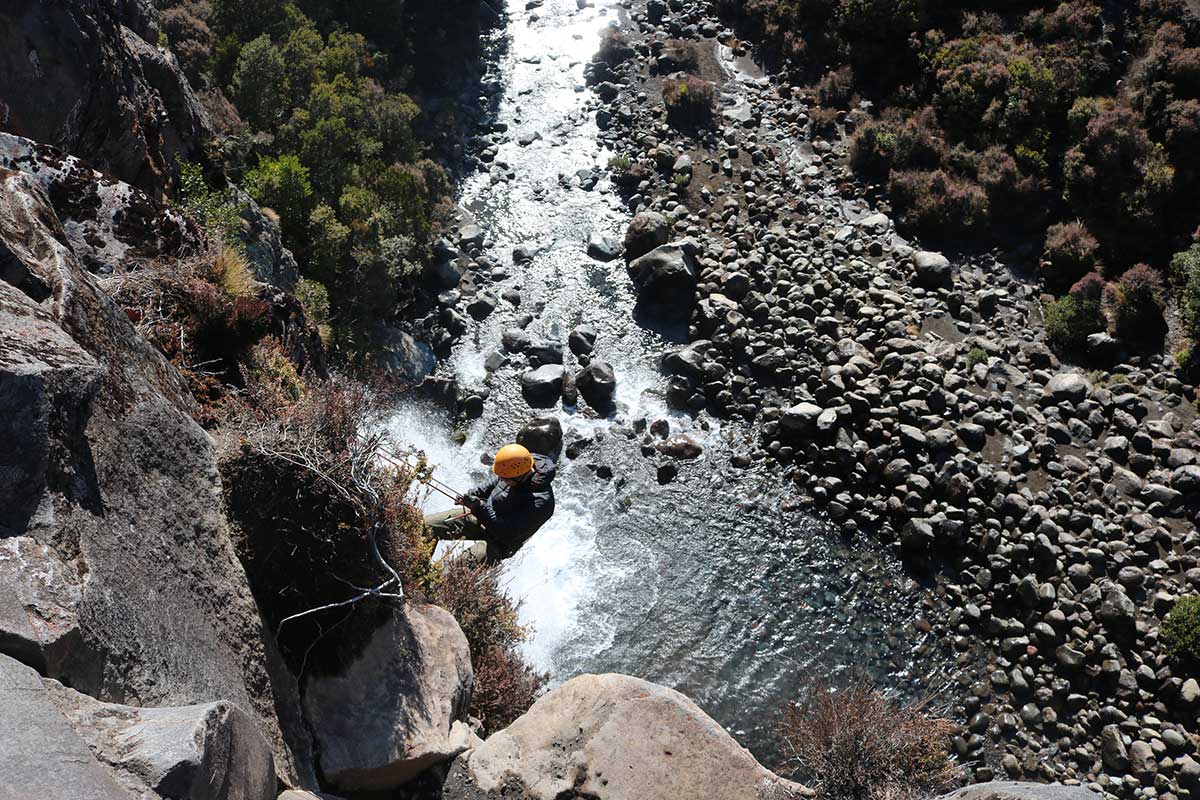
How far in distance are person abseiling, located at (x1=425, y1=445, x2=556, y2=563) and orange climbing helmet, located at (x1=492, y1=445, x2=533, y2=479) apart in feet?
0.06

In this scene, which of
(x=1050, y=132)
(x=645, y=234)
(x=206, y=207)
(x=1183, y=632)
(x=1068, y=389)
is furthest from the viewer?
(x=1050, y=132)

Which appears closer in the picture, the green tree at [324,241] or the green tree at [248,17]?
the green tree at [324,241]

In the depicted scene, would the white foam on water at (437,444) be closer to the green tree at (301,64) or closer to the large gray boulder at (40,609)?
the green tree at (301,64)

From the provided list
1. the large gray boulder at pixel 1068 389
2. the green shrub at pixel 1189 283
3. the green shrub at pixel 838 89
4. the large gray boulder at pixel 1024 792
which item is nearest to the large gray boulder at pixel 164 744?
the large gray boulder at pixel 1024 792

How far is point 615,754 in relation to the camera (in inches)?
437

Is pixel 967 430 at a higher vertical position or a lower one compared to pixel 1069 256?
lower

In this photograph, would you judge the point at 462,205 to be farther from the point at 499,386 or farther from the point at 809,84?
the point at 809,84

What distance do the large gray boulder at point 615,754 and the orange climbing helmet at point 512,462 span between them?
183 inches

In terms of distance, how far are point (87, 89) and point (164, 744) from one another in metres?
11.2

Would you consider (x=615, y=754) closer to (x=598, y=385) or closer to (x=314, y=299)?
(x=598, y=385)

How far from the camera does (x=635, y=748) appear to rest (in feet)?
36.8

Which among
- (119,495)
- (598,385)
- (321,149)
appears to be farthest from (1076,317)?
(119,495)

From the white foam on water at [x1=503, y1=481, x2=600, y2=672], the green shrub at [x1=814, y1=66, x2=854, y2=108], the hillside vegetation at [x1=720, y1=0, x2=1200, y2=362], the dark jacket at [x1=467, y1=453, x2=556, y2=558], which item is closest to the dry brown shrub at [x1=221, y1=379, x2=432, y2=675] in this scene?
the dark jacket at [x1=467, y1=453, x2=556, y2=558]

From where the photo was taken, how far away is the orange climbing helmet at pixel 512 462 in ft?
50.6
